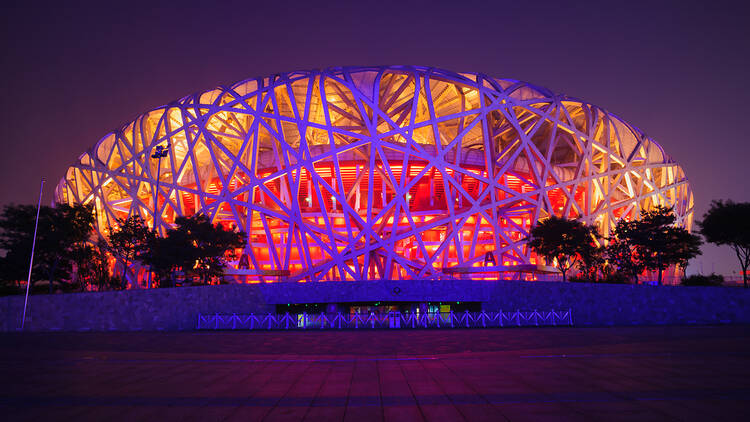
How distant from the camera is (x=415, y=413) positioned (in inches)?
223

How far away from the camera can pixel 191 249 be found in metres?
31.6

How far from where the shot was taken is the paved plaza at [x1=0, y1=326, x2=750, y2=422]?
5676 millimetres

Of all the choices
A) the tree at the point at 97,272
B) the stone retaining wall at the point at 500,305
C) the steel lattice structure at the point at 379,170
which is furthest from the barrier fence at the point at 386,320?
the tree at the point at 97,272

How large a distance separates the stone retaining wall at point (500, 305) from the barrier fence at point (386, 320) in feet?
3.68

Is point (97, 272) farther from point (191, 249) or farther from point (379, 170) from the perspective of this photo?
point (379, 170)

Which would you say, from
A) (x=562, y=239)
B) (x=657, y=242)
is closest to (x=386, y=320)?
(x=562, y=239)

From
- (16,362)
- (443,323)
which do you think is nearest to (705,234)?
(443,323)

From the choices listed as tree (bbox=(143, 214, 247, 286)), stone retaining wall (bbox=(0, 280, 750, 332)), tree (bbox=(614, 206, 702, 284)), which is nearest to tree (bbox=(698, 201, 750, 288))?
tree (bbox=(614, 206, 702, 284))

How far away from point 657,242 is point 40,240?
4135 cm

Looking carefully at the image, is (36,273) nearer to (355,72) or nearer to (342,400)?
(355,72)

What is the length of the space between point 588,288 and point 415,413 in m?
23.0

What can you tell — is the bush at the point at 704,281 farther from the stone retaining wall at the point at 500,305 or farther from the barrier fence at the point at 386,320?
the barrier fence at the point at 386,320

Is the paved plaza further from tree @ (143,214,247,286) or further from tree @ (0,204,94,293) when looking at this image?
tree @ (0,204,94,293)

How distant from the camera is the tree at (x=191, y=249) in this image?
3159cm
